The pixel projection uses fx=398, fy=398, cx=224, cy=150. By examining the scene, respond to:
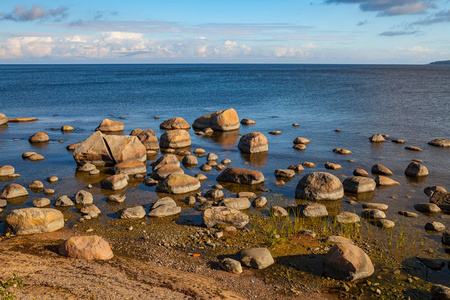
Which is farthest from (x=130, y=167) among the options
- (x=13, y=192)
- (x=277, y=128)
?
(x=277, y=128)

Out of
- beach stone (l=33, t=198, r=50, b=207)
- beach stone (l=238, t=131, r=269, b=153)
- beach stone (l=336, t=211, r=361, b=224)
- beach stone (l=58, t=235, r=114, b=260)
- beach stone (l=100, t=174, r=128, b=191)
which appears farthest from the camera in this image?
beach stone (l=238, t=131, r=269, b=153)

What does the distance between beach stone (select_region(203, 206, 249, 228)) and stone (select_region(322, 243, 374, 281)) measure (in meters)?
4.92

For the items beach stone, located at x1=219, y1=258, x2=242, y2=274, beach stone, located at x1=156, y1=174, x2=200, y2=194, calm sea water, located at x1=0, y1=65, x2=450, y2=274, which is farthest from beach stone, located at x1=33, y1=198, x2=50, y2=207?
beach stone, located at x1=219, y1=258, x2=242, y2=274

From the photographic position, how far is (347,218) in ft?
62.7

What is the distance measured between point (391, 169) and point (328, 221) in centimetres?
1144

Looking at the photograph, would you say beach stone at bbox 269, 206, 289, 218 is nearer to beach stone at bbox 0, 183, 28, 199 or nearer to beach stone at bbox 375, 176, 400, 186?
beach stone at bbox 375, 176, 400, 186

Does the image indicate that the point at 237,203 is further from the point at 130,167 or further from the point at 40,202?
the point at 40,202

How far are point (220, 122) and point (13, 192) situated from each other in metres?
24.2

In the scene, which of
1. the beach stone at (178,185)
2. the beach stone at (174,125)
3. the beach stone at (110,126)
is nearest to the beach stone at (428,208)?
the beach stone at (178,185)

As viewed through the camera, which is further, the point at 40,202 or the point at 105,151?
the point at 105,151

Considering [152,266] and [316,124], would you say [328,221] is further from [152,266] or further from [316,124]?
[316,124]

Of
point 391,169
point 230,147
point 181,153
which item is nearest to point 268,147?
point 230,147

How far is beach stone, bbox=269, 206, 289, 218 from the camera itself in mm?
19594

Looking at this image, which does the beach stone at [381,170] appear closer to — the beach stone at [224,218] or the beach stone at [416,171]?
the beach stone at [416,171]
